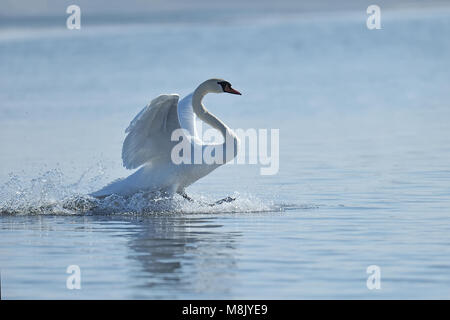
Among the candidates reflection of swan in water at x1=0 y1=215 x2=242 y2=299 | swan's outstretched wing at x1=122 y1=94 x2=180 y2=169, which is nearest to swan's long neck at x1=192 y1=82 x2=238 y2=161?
swan's outstretched wing at x1=122 y1=94 x2=180 y2=169

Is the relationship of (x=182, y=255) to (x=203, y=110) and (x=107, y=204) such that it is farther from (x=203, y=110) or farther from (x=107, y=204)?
(x=203, y=110)

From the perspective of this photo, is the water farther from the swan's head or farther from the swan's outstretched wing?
the swan's head

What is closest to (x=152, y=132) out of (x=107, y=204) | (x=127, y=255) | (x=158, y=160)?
(x=158, y=160)

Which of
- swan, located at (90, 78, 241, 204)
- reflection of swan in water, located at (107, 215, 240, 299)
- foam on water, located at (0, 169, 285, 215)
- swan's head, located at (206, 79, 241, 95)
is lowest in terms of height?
reflection of swan in water, located at (107, 215, 240, 299)

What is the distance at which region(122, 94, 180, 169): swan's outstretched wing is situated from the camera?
1304 centimetres

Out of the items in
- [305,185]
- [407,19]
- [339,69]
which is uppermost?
[407,19]

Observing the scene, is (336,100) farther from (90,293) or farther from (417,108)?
(90,293)

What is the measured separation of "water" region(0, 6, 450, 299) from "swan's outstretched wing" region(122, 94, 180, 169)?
0.50 meters

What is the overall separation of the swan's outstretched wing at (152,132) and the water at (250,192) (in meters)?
0.50

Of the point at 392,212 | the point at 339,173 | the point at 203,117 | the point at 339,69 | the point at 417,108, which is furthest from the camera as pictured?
the point at 339,69

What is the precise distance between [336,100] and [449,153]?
11805 millimetres
